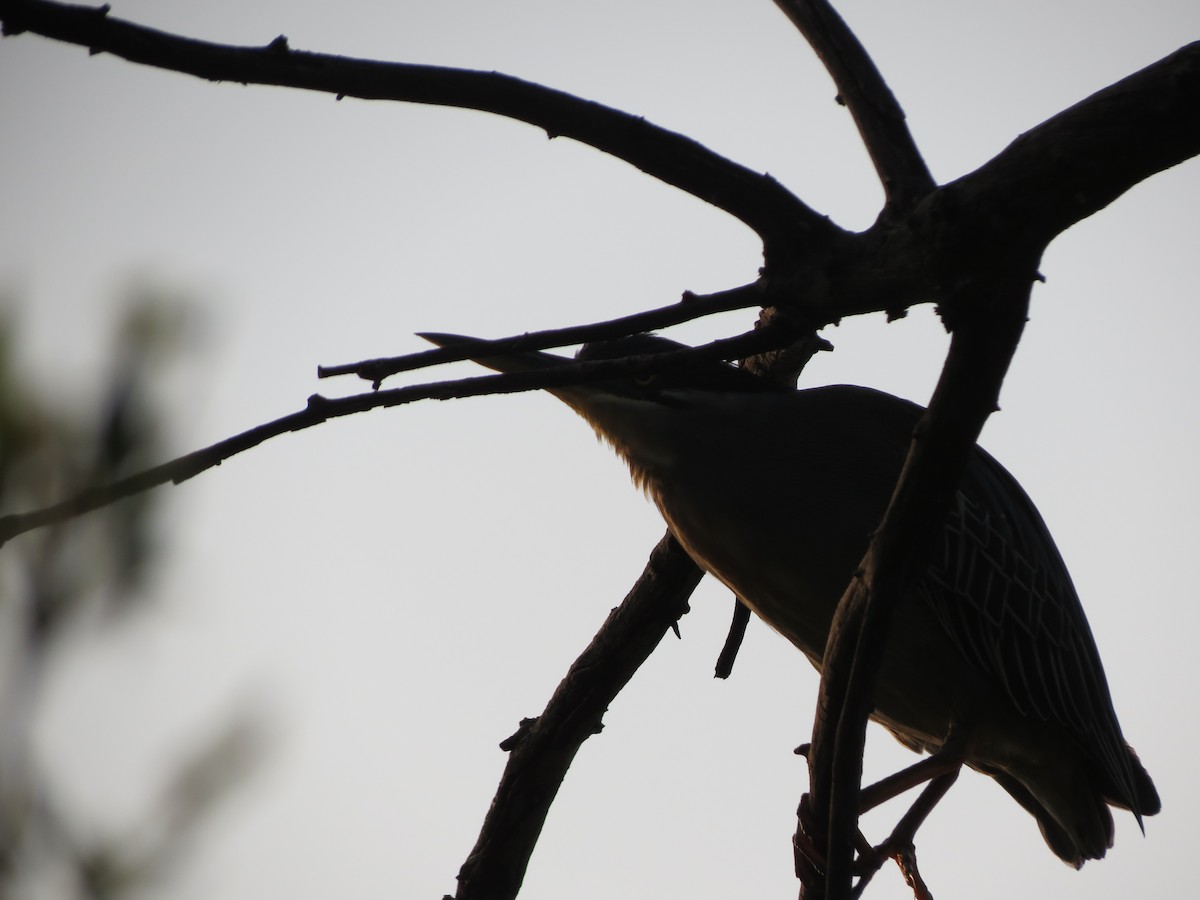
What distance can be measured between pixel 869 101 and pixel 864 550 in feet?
6.18

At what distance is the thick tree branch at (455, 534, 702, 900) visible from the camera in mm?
3723

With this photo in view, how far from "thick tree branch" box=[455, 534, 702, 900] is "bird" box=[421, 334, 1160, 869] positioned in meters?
0.47

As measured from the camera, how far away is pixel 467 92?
2.11 m

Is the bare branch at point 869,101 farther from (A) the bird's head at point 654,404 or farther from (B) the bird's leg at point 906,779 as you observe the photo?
(B) the bird's leg at point 906,779

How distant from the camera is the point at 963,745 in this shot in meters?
4.04

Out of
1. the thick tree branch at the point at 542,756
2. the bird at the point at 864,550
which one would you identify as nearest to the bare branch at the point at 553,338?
the bird at the point at 864,550

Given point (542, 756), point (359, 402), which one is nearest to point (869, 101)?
point (359, 402)

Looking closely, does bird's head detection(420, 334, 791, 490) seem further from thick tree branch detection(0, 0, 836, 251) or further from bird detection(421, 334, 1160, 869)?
thick tree branch detection(0, 0, 836, 251)

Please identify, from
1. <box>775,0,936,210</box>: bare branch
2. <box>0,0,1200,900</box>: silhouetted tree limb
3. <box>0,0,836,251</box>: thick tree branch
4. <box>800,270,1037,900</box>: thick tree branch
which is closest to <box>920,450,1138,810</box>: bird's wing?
<box>800,270,1037,900</box>: thick tree branch

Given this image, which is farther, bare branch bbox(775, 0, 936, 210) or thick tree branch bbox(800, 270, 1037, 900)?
bare branch bbox(775, 0, 936, 210)

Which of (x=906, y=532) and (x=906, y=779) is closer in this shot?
(x=906, y=532)

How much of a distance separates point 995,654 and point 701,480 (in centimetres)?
120

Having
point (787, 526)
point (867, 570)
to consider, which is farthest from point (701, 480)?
point (867, 570)

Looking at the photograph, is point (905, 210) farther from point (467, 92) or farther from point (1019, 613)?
point (1019, 613)
